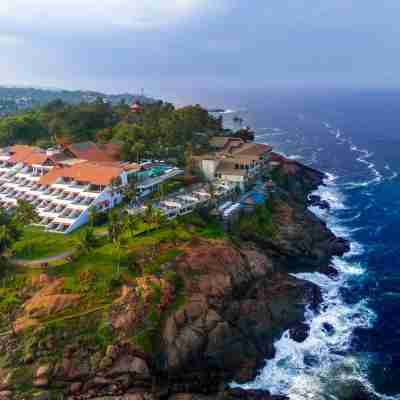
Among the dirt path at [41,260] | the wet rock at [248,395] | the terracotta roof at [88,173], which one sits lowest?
the wet rock at [248,395]

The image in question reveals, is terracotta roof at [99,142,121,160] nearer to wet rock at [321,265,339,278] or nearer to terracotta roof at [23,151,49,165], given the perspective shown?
terracotta roof at [23,151,49,165]

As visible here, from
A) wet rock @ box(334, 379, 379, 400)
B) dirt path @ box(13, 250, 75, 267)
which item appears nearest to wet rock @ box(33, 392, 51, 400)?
dirt path @ box(13, 250, 75, 267)

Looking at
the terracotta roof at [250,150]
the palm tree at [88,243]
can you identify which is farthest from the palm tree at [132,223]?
the terracotta roof at [250,150]

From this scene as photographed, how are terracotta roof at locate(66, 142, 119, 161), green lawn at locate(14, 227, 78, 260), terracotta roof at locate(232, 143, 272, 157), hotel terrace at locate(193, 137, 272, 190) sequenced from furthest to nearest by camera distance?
terracotta roof at locate(232, 143, 272, 157) → terracotta roof at locate(66, 142, 119, 161) → hotel terrace at locate(193, 137, 272, 190) → green lawn at locate(14, 227, 78, 260)

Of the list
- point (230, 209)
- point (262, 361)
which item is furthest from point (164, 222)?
point (262, 361)

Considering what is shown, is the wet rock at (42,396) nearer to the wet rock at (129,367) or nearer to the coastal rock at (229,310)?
the wet rock at (129,367)

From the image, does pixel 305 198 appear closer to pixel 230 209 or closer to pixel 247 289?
pixel 230 209

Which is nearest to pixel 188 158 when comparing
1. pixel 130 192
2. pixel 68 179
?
pixel 68 179
